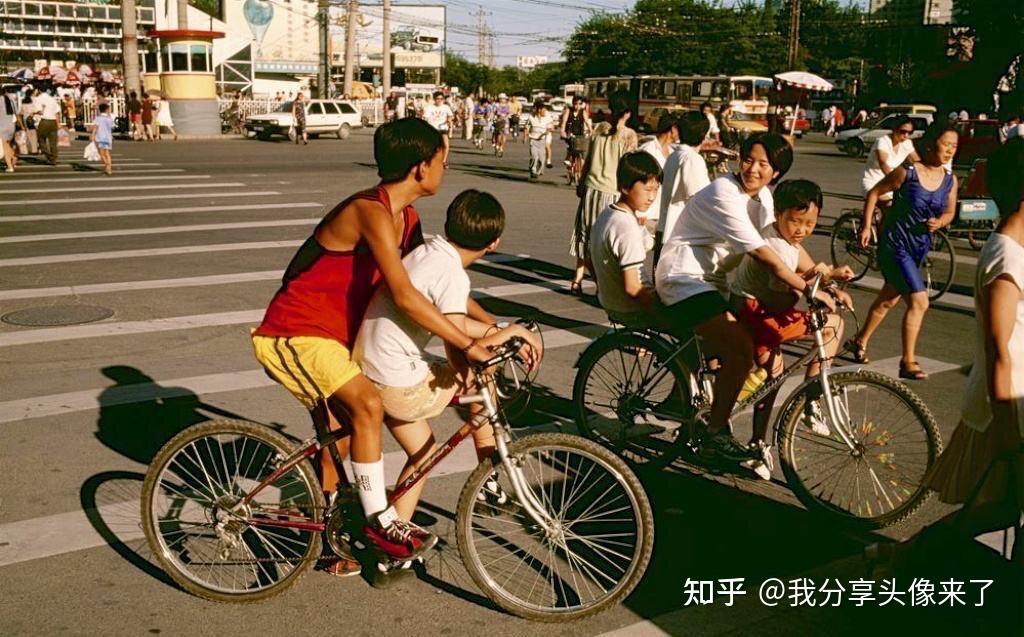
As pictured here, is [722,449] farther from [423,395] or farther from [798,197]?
[423,395]

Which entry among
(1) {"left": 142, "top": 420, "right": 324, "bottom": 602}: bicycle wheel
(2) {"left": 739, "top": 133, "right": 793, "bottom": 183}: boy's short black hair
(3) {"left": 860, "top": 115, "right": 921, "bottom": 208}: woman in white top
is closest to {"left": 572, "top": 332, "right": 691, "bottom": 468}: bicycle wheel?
(2) {"left": 739, "top": 133, "right": 793, "bottom": 183}: boy's short black hair

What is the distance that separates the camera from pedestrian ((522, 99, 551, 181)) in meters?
19.9

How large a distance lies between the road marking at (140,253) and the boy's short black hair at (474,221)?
8.22 metres

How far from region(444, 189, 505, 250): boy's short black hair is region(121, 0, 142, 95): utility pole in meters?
30.9

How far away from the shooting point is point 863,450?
14.7ft

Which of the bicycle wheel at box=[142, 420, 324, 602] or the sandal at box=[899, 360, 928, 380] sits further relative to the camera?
the sandal at box=[899, 360, 928, 380]

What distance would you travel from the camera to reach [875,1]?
13050 centimetres

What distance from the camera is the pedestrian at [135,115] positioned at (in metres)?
29.9

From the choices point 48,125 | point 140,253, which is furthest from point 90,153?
point 140,253

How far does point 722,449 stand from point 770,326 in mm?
707

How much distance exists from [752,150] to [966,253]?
9.56 m

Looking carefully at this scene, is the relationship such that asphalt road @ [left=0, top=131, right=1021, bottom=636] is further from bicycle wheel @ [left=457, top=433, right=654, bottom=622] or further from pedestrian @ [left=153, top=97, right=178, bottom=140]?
pedestrian @ [left=153, top=97, right=178, bottom=140]

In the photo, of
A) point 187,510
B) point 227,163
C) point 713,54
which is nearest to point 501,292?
point 187,510

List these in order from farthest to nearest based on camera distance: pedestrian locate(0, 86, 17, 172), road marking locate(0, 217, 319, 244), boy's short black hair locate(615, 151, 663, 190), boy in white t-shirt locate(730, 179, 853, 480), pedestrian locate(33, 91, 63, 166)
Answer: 1. pedestrian locate(33, 91, 63, 166)
2. pedestrian locate(0, 86, 17, 172)
3. road marking locate(0, 217, 319, 244)
4. boy's short black hair locate(615, 151, 663, 190)
5. boy in white t-shirt locate(730, 179, 853, 480)
